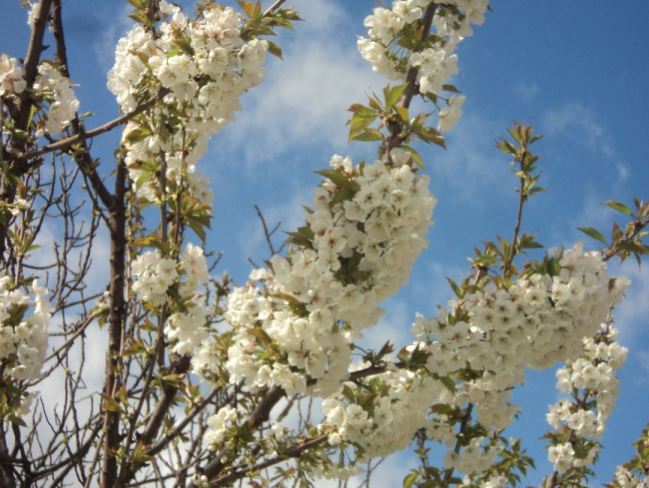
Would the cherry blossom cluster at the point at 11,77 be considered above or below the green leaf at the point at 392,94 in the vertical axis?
above

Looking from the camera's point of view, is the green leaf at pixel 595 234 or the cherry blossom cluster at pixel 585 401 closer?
the green leaf at pixel 595 234

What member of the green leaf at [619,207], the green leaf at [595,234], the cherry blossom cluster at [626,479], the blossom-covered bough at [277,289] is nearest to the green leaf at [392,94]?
the blossom-covered bough at [277,289]

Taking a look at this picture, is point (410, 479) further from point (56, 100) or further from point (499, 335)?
point (56, 100)

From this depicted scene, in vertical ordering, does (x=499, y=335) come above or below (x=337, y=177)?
below

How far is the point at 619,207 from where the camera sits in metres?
3.52

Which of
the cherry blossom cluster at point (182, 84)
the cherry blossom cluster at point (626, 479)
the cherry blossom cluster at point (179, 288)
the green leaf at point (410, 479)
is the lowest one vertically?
the green leaf at point (410, 479)

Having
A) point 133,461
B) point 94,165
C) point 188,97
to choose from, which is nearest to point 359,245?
point 188,97

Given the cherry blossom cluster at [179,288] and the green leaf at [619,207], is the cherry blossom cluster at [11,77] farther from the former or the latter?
the green leaf at [619,207]

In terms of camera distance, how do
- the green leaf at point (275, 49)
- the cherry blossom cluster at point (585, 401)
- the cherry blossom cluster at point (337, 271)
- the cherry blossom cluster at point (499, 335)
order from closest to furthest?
the cherry blossom cluster at point (337, 271) → the cherry blossom cluster at point (499, 335) → the green leaf at point (275, 49) → the cherry blossom cluster at point (585, 401)

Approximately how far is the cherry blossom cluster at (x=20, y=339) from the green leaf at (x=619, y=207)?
2.67m

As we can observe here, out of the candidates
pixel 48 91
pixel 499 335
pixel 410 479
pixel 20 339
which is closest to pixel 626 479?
pixel 410 479

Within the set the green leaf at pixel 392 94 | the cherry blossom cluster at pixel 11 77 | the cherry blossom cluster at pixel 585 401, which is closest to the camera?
the green leaf at pixel 392 94

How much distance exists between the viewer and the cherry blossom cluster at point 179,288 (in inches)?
116

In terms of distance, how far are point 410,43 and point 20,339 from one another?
2.15 metres
